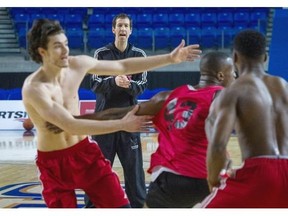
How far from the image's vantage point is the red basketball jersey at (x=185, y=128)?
3881 mm

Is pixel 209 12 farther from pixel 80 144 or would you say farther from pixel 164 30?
pixel 80 144

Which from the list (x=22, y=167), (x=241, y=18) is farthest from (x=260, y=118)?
(x=241, y=18)

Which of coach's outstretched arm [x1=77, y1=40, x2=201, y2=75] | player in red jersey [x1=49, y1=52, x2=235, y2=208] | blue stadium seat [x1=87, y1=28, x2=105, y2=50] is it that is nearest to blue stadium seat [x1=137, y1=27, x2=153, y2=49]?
blue stadium seat [x1=87, y1=28, x2=105, y2=50]

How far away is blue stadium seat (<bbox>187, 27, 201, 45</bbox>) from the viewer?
17844 millimetres

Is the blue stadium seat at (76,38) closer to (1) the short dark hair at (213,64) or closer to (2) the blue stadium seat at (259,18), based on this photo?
(2) the blue stadium seat at (259,18)

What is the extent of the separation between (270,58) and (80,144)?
13893mm

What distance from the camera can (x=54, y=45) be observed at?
420cm

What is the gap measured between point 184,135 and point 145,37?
1405cm

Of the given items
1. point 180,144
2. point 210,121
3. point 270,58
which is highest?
point 210,121

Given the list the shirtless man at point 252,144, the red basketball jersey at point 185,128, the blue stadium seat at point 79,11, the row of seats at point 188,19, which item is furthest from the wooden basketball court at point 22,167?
the blue stadium seat at point 79,11

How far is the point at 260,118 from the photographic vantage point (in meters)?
3.20

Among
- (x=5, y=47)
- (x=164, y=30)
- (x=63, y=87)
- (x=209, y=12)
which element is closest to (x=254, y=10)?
(x=209, y=12)

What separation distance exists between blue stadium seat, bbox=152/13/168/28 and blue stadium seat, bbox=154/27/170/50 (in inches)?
12.1

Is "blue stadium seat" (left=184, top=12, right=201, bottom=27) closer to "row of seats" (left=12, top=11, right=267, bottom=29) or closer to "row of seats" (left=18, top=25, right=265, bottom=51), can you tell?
"row of seats" (left=12, top=11, right=267, bottom=29)
